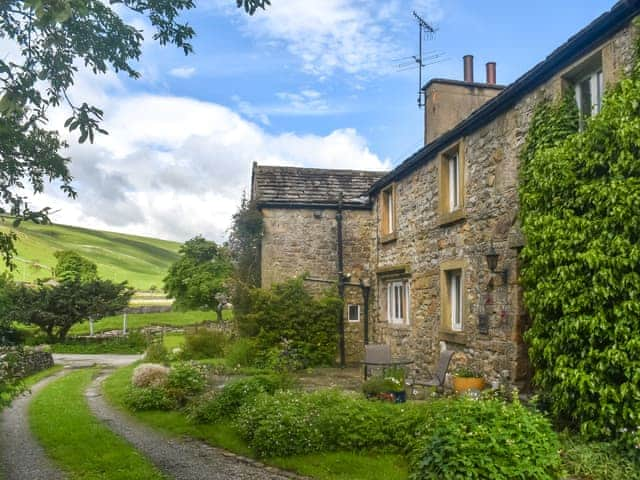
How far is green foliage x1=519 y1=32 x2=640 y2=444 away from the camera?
6379 millimetres

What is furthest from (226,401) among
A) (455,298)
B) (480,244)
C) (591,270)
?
(591,270)

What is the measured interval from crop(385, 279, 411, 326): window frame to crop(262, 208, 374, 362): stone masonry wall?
2.07 metres

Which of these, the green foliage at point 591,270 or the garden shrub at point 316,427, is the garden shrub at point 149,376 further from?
the green foliage at point 591,270

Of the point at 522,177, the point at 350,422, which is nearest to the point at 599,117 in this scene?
the point at 522,177

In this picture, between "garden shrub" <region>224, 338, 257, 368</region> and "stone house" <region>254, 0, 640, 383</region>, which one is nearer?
"stone house" <region>254, 0, 640, 383</region>

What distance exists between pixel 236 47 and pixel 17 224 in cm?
319

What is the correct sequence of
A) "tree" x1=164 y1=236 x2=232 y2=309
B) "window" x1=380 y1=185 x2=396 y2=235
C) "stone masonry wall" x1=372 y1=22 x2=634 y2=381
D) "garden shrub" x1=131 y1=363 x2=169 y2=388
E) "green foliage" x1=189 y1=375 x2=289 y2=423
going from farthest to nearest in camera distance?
"tree" x1=164 y1=236 x2=232 y2=309 → "window" x1=380 y1=185 x2=396 y2=235 → "garden shrub" x1=131 y1=363 x2=169 y2=388 → "green foliage" x1=189 y1=375 x2=289 y2=423 → "stone masonry wall" x1=372 y1=22 x2=634 y2=381

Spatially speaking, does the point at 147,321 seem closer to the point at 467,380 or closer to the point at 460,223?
the point at 460,223

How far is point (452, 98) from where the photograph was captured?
14930 mm

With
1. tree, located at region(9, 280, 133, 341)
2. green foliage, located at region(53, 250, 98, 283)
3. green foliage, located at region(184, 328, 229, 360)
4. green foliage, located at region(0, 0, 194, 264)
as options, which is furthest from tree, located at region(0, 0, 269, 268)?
green foliage, located at region(53, 250, 98, 283)

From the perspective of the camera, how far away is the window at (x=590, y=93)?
786 cm

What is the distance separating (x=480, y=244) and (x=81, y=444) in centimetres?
737

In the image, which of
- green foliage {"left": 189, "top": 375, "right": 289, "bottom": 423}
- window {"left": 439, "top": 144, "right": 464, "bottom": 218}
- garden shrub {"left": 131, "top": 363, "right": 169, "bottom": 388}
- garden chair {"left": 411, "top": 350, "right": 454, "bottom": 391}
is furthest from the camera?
garden shrub {"left": 131, "top": 363, "right": 169, "bottom": 388}

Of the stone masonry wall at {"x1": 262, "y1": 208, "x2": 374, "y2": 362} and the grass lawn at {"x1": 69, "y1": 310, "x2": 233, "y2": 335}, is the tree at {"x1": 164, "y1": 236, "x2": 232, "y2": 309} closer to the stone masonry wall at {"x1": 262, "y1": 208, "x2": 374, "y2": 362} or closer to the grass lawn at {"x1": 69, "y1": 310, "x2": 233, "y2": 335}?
the grass lawn at {"x1": 69, "y1": 310, "x2": 233, "y2": 335}
